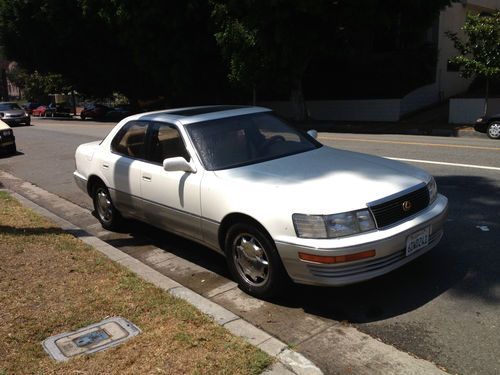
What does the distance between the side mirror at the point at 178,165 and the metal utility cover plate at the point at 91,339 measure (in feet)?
4.77

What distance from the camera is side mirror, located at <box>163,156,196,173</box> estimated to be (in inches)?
186

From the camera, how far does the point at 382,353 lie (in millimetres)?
3461

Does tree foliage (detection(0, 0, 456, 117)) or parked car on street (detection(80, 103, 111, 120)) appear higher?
tree foliage (detection(0, 0, 456, 117))

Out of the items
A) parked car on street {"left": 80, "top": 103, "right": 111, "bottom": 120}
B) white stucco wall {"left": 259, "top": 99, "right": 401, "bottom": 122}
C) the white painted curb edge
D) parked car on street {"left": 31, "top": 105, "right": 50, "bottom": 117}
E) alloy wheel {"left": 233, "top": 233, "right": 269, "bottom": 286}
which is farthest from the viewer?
parked car on street {"left": 31, "top": 105, "right": 50, "bottom": 117}

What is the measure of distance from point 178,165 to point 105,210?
2.38 m

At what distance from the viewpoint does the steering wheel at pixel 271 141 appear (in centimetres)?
517

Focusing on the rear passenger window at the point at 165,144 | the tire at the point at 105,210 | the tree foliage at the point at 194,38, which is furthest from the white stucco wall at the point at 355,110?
the rear passenger window at the point at 165,144

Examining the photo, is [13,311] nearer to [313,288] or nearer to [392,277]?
[313,288]

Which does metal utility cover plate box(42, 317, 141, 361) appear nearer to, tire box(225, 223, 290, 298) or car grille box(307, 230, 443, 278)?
tire box(225, 223, 290, 298)

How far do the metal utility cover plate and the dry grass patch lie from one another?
0.22 feet

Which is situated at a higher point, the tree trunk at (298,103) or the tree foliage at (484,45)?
the tree foliage at (484,45)

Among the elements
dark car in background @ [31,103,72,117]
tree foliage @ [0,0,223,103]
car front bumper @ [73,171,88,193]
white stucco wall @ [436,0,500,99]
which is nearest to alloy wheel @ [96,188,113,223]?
car front bumper @ [73,171,88,193]

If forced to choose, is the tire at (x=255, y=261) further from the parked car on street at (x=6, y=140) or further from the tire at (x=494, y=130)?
the parked car on street at (x=6, y=140)

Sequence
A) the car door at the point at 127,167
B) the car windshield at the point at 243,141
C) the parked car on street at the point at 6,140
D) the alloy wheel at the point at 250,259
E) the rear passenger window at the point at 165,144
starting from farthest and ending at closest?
1. the parked car on street at the point at 6,140
2. the car door at the point at 127,167
3. the rear passenger window at the point at 165,144
4. the car windshield at the point at 243,141
5. the alloy wheel at the point at 250,259
